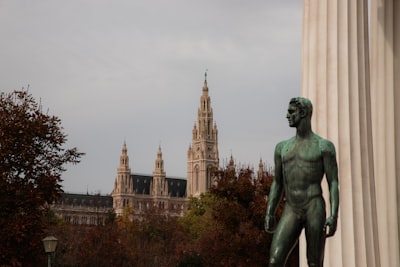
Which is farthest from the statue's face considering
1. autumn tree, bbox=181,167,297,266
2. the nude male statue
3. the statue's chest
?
autumn tree, bbox=181,167,297,266

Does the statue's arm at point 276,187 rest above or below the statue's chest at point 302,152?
below

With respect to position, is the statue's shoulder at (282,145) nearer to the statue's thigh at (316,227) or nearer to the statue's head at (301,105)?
the statue's head at (301,105)

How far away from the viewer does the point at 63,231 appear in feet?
310

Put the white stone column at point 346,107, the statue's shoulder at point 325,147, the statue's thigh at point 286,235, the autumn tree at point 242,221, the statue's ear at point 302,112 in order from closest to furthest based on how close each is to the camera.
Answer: the statue's thigh at point 286,235 < the statue's shoulder at point 325,147 < the statue's ear at point 302,112 < the white stone column at point 346,107 < the autumn tree at point 242,221

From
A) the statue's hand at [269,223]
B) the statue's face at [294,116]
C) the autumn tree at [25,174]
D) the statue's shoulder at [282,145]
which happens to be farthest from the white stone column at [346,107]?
the autumn tree at [25,174]

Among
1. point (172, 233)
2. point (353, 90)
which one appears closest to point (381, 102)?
point (353, 90)

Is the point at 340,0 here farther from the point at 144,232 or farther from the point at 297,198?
the point at 144,232

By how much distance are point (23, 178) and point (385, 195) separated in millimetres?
15751

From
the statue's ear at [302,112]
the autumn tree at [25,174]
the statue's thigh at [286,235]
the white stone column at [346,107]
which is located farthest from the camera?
the autumn tree at [25,174]

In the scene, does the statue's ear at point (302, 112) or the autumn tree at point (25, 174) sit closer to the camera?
the statue's ear at point (302, 112)

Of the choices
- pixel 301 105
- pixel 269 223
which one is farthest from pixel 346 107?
pixel 269 223

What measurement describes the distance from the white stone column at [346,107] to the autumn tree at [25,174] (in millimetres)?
15403

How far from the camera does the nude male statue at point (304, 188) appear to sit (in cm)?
859

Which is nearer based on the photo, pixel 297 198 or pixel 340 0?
pixel 297 198
